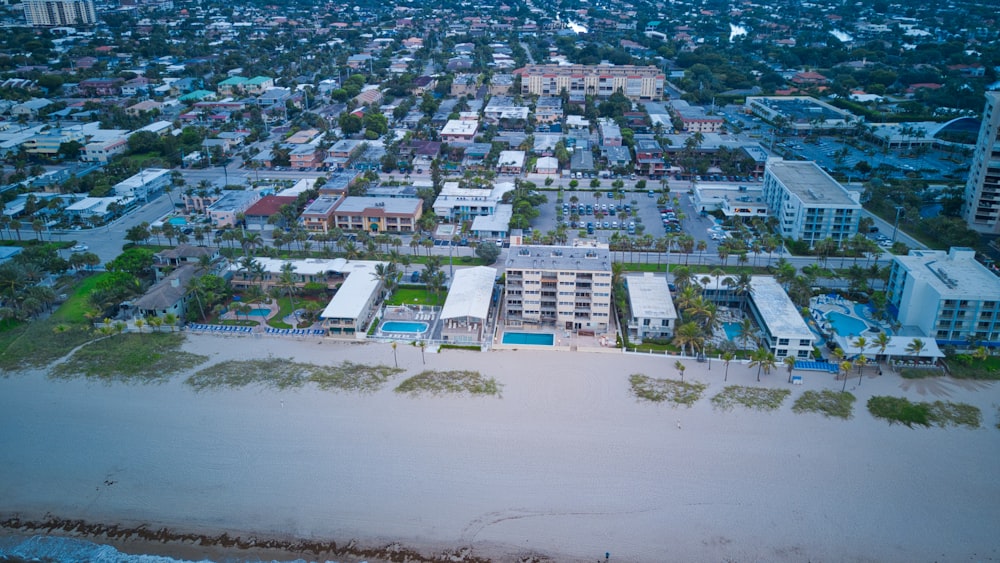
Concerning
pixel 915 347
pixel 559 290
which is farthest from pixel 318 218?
pixel 915 347

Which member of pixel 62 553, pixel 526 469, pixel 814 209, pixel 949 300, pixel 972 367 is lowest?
pixel 62 553

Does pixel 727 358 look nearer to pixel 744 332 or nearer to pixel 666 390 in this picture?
pixel 744 332

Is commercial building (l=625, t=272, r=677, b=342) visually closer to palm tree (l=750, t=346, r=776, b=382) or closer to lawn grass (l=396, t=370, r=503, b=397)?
palm tree (l=750, t=346, r=776, b=382)

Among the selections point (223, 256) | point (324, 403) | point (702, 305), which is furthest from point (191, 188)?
point (702, 305)

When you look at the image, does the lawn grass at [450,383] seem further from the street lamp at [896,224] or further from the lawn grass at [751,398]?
the street lamp at [896,224]

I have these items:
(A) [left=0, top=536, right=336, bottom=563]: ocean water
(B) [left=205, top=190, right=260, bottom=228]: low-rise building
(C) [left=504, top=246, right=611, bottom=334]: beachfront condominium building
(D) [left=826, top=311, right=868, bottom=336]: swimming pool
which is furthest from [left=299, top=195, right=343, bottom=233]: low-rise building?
(D) [left=826, top=311, right=868, bottom=336]: swimming pool

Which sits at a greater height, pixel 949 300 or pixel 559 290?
pixel 949 300
